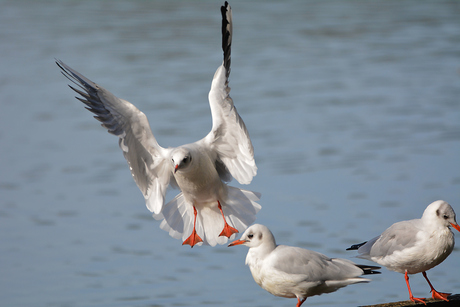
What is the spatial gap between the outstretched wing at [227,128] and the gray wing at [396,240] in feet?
4.28

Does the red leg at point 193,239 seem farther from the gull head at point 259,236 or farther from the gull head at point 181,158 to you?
the gull head at point 259,236

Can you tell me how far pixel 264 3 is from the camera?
81.8ft

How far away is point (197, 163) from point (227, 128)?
35cm

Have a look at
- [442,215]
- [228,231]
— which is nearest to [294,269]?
[442,215]

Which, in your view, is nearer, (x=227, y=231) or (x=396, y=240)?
(x=396, y=240)

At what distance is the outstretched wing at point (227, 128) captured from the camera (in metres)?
5.49

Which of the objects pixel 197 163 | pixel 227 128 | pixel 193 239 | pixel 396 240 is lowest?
pixel 193 239

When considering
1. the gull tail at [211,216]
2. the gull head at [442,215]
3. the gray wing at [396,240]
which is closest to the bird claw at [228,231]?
the gull tail at [211,216]

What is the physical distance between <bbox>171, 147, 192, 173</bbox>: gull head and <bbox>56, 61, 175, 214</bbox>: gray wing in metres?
0.33

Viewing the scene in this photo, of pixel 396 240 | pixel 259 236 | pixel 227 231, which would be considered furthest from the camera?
pixel 227 231

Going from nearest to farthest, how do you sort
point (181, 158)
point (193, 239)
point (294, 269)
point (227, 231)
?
point (294, 269) < point (181, 158) < point (227, 231) < point (193, 239)

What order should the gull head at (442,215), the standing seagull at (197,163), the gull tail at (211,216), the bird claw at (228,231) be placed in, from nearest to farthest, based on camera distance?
the gull head at (442,215), the standing seagull at (197,163), the bird claw at (228,231), the gull tail at (211,216)

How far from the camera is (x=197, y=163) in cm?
557

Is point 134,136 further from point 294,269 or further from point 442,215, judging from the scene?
point 442,215
